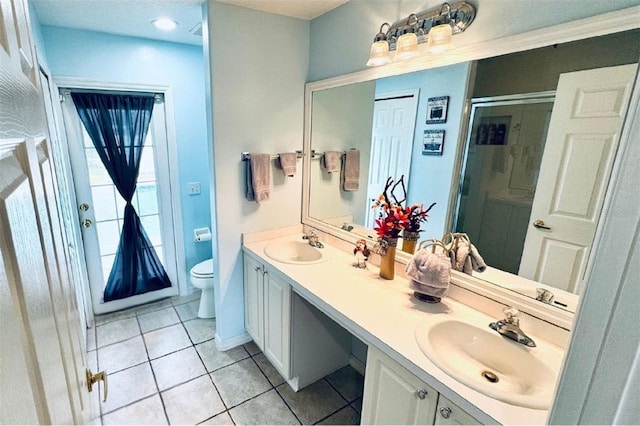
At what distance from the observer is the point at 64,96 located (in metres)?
2.32

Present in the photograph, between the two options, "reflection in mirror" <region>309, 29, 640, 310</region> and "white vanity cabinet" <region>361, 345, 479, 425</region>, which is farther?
"reflection in mirror" <region>309, 29, 640, 310</region>

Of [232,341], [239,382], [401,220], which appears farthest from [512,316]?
[232,341]

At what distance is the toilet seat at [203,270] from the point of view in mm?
2736

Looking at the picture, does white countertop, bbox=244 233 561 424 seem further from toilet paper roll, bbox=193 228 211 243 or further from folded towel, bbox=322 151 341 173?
toilet paper roll, bbox=193 228 211 243

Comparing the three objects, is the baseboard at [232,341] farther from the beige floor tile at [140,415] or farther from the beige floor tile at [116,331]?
the beige floor tile at [116,331]

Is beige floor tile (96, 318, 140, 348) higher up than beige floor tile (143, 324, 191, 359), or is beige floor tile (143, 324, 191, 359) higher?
beige floor tile (143, 324, 191, 359)

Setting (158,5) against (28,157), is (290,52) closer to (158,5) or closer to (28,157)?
(158,5)

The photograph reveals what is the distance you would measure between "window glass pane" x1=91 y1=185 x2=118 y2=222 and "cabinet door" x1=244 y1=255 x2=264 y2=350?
4.52 feet

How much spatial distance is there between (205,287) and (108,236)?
97 centimetres

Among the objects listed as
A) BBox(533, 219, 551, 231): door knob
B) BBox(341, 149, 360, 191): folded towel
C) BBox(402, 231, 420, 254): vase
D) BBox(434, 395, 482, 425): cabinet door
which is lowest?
BBox(434, 395, 482, 425): cabinet door

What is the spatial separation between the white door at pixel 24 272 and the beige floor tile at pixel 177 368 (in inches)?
68.5

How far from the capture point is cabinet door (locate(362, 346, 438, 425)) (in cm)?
108

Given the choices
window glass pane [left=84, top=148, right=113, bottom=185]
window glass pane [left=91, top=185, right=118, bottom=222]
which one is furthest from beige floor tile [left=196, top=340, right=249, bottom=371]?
window glass pane [left=84, top=148, right=113, bottom=185]

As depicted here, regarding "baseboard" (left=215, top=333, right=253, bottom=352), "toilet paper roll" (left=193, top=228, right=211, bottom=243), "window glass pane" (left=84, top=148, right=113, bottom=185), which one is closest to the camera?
"baseboard" (left=215, top=333, right=253, bottom=352)
